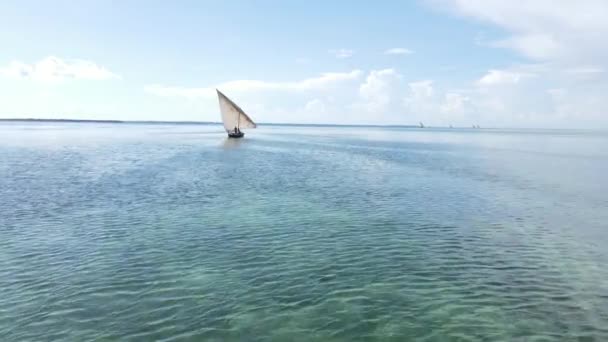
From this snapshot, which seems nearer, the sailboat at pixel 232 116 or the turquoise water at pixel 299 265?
the turquoise water at pixel 299 265

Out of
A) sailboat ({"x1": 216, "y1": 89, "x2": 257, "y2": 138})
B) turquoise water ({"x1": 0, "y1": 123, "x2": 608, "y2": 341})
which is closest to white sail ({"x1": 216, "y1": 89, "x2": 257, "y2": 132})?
sailboat ({"x1": 216, "y1": 89, "x2": 257, "y2": 138})

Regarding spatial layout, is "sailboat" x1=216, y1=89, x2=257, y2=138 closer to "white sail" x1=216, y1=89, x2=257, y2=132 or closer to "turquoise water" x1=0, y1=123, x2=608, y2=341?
"white sail" x1=216, y1=89, x2=257, y2=132

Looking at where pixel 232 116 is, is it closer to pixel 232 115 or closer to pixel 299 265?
pixel 232 115

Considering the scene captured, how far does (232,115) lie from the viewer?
384 feet

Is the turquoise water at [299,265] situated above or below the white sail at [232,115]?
below

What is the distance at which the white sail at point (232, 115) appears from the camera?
110m

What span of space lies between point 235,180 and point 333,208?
60.1 ft

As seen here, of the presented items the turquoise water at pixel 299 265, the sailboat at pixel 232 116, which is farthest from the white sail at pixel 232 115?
the turquoise water at pixel 299 265

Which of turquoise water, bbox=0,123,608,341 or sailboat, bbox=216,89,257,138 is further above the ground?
sailboat, bbox=216,89,257,138

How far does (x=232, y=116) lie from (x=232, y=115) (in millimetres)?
613

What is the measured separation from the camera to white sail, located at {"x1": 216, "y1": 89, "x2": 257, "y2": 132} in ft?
361

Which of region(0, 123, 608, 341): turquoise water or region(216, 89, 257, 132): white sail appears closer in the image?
region(0, 123, 608, 341): turquoise water

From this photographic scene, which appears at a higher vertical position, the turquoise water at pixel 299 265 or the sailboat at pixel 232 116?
the sailboat at pixel 232 116

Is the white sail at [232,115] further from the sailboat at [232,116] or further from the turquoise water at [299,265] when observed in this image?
the turquoise water at [299,265]
